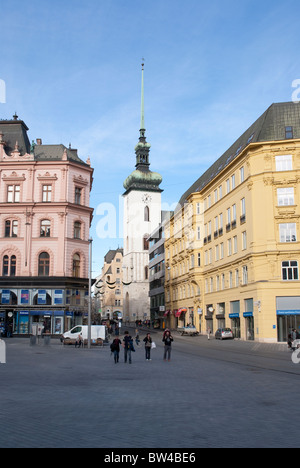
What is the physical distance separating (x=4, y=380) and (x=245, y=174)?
38.1 meters

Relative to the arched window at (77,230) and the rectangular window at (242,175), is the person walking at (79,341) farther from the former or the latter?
the rectangular window at (242,175)

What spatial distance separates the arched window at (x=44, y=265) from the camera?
55062 mm

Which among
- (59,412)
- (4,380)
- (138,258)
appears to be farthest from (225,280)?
(138,258)

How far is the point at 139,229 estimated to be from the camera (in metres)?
134

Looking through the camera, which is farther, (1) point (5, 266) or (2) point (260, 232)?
(1) point (5, 266)

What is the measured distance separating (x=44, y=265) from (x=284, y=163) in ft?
90.7

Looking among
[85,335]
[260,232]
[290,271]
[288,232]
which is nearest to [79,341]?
[85,335]

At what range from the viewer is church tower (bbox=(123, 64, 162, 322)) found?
433ft

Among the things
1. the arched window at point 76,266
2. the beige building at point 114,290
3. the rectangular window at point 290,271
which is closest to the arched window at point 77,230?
the arched window at point 76,266

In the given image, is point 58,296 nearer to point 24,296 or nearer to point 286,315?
point 24,296

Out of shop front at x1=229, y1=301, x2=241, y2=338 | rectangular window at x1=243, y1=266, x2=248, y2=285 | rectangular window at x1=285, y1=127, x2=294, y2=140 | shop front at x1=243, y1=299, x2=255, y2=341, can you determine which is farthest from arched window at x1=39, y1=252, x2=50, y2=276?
rectangular window at x1=285, y1=127, x2=294, y2=140

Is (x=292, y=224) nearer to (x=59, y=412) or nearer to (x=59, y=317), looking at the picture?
(x=59, y=317)

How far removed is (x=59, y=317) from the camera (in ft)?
176

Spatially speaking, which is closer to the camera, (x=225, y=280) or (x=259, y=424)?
(x=259, y=424)
